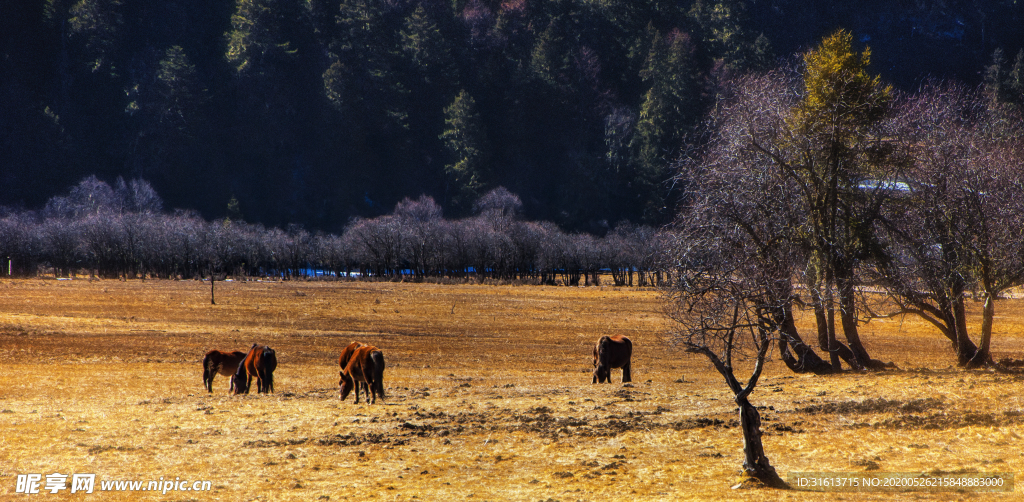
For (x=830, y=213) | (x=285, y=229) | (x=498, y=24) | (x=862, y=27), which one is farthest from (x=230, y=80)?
(x=830, y=213)

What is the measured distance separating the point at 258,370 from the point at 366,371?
3165 mm

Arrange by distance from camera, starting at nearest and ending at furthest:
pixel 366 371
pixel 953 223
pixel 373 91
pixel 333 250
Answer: pixel 366 371 → pixel 953 223 → pixel 333 250 → pixel 373 91

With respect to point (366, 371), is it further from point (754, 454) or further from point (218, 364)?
point (754, 454)

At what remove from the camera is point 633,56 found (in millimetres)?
156125

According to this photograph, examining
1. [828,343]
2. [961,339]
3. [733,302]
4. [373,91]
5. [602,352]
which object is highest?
[373,91]

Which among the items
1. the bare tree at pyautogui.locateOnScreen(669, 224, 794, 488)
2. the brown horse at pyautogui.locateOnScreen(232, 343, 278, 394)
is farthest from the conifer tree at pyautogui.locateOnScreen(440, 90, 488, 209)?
the bare tree at pyautogui.locateOnScreen(669, 224, 794, 488)

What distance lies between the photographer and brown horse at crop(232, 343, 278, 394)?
1841 centimetres

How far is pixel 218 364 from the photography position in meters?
19.2

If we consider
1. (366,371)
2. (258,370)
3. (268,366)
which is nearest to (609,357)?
(366,371)

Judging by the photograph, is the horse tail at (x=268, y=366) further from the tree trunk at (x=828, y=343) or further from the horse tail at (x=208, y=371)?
the tree trunk at (x=828, y=343)

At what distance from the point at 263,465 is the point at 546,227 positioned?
368 feet

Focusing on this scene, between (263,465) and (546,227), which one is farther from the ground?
(546,227)

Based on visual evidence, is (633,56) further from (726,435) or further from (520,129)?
(726,435)

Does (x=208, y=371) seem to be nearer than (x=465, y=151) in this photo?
Yes
